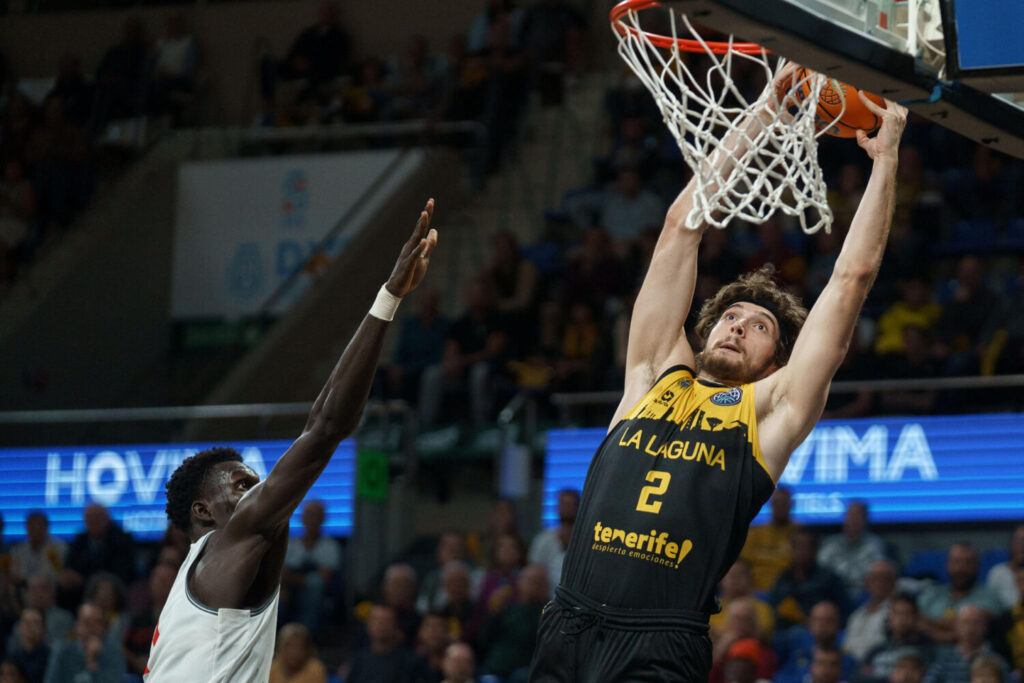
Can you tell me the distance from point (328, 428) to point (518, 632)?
537cm

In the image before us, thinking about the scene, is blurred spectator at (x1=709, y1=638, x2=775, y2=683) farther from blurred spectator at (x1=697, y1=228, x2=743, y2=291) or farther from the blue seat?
blurred spectator at (x1=697, y1=228, x2=743, y2=291)

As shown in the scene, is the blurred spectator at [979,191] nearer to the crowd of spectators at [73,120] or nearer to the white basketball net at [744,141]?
the white basketball net at [744,141]

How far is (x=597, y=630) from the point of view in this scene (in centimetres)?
411

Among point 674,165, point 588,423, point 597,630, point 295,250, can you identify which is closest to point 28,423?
point 295,250

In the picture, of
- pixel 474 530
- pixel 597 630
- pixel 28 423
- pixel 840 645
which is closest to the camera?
pixel 597 630

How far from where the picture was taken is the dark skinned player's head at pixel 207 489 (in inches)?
179

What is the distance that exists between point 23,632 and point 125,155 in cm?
686

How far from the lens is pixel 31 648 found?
10.4m

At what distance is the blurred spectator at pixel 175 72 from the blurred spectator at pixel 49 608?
672cm

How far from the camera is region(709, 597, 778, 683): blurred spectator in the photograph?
8289mm

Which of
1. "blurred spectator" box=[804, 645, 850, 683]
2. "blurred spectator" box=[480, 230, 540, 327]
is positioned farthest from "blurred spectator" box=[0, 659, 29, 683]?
"blurred spectator" box=[804, 645, 850, 683]

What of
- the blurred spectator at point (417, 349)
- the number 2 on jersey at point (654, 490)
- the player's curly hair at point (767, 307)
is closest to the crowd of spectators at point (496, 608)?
the blurred spectator at point (417, 349)

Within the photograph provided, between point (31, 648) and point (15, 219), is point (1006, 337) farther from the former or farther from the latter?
point (15, 219)

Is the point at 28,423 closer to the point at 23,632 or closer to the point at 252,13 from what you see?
the point at 23,632
